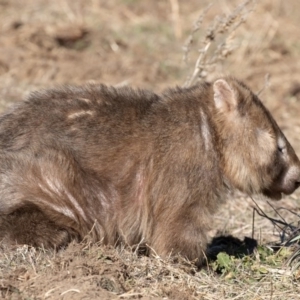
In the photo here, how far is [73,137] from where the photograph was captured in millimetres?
6512

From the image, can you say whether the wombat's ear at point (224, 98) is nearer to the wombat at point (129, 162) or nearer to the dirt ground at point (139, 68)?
the wombat at point (129, 162)

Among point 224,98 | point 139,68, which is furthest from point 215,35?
point 139,68

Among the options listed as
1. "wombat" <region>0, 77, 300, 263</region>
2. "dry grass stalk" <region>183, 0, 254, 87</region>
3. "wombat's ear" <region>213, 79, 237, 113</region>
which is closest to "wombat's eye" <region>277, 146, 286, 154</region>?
"wombat" <region>0, 77, 300, 263</region>

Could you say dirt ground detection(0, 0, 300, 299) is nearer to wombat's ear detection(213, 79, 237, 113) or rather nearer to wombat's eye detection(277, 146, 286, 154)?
wombat's eye detection(277, 146, 286, 154)

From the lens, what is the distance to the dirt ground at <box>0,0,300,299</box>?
19.2 feet

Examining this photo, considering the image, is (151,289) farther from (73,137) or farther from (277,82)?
(277,82)

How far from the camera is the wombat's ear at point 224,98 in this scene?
6.88 m

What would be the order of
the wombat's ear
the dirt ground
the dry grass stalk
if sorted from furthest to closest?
1. the dry grass stalk
2. the wombat's ear
3. the dirt ground

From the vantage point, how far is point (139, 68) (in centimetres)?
1375

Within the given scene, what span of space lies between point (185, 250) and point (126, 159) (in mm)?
851

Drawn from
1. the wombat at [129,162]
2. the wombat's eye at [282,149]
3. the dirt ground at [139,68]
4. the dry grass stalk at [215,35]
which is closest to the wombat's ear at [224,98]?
the wombat at [129,162]

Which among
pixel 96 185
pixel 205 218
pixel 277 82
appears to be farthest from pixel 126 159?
pixel 277 82

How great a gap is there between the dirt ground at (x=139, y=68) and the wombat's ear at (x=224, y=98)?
4.38 ft

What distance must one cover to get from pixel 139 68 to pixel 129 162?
7.28 meters
